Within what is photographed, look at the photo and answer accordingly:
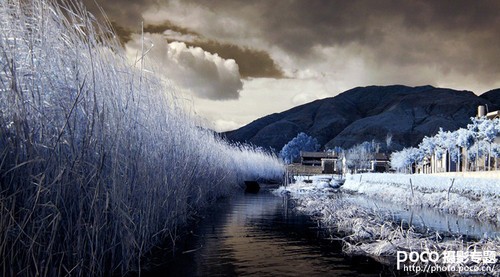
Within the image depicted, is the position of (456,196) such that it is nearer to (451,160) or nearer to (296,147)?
(451,160)

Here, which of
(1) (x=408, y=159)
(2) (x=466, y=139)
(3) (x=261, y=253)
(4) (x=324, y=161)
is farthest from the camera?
(4) (x=324, y=161)

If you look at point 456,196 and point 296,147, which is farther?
point 296,147

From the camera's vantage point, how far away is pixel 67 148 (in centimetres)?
362

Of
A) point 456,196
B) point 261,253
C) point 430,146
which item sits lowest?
point 261,253

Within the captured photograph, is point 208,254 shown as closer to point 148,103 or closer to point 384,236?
point 148,103

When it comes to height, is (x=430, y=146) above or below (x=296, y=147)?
below

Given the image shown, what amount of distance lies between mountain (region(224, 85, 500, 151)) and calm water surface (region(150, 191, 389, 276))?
92.1m

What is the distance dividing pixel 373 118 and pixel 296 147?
156 feet

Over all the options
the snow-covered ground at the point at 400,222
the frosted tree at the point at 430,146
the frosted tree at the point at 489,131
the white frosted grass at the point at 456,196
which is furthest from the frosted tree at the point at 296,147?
the white frosted grass at the point at 456,196

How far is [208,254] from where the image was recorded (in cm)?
591

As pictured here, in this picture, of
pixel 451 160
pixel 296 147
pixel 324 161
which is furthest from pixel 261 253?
pixel 296 147

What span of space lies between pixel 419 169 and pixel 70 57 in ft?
182

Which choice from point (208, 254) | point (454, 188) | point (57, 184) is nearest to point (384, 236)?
point (208, 254)

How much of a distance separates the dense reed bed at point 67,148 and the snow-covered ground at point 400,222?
3260mm
